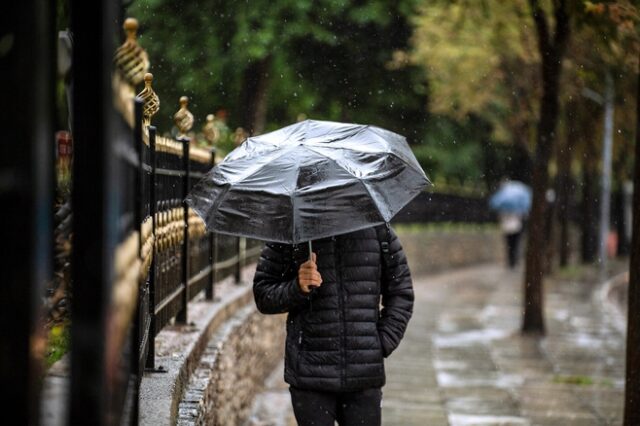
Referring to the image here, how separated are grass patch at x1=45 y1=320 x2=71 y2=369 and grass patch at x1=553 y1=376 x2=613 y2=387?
290 inches

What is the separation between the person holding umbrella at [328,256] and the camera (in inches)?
200

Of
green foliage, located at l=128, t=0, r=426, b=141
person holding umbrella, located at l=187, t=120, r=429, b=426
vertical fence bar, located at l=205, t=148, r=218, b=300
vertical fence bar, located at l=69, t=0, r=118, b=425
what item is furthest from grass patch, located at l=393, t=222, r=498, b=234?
vertical fence bar, located at l=69, t=0, r=118, b=425

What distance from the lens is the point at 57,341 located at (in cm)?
466

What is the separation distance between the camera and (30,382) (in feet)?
7.76

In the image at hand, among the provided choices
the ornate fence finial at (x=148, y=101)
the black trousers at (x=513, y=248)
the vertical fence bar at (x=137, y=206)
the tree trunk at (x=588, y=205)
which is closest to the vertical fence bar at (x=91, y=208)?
the vertical fence bar at (x=137, y=206)

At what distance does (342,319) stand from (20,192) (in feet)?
9.67

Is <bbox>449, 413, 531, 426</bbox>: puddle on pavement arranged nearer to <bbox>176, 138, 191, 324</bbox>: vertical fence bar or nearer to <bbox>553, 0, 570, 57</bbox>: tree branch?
<bbox>176, 138, 191, 324</bbox>: vertical fence bar

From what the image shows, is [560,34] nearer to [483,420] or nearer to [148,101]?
[483,420]

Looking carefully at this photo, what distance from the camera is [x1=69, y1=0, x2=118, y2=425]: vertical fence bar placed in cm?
253

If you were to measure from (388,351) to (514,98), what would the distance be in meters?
22.1

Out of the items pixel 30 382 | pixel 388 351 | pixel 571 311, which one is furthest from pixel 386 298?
pixel 571 311

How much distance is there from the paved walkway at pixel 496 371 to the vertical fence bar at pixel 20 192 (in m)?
6.49

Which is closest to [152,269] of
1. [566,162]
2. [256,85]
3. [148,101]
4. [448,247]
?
[148,101]

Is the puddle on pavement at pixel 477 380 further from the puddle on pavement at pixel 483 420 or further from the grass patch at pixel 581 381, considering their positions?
the puddle on pavement at pixel 483 420
